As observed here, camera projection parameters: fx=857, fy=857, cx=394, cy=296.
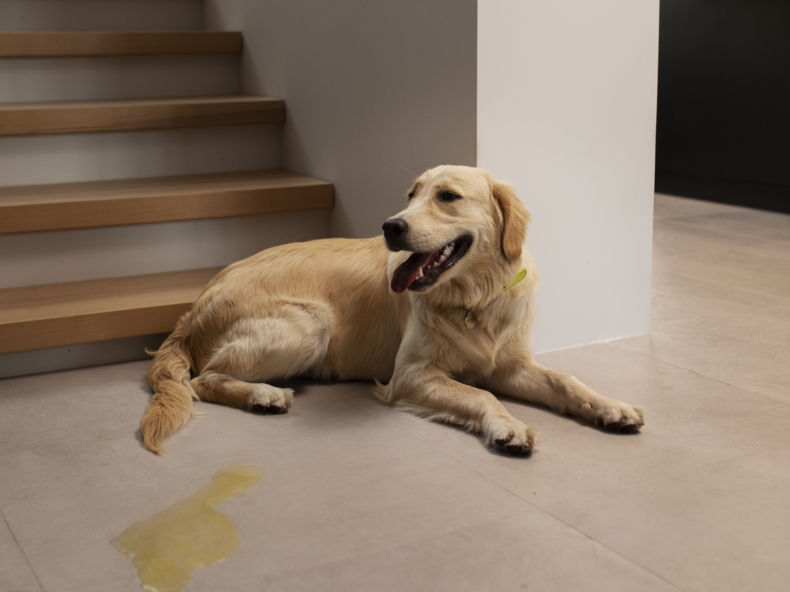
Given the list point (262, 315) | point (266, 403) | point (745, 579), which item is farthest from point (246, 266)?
point (745, 579)

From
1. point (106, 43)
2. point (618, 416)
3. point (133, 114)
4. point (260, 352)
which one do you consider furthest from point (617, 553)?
point (106, 43)

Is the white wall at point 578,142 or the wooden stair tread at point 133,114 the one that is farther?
the wooden stair tread at point 133,114

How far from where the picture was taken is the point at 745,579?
1559 mm

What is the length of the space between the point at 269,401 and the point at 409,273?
550 millimetres

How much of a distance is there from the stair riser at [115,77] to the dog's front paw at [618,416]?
2709 millimetres

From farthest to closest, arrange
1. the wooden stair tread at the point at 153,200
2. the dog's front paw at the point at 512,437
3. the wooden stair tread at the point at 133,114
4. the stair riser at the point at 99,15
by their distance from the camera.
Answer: the stair riser at the point at 99,15 → the wooden stair tread at the point at 133,114 → the wooden stair tread at the point at 153,200 → the dog's front paw at the point at 512,437

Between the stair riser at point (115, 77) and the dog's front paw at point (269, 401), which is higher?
the stair riser at point (115, 77)

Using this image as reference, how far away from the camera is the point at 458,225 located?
2.29m

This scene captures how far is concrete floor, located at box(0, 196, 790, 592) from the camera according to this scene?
1.62m

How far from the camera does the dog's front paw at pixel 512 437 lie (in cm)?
212

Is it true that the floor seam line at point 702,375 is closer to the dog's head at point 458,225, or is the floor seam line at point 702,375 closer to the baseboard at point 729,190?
the dog's head at point 458,225

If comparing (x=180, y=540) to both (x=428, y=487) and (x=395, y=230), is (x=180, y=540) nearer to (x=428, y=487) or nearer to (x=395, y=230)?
(x=428, y=487)

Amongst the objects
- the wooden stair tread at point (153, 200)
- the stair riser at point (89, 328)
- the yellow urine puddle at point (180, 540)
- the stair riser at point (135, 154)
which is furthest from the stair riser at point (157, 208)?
the yellow urine puddle at point (180, 540)

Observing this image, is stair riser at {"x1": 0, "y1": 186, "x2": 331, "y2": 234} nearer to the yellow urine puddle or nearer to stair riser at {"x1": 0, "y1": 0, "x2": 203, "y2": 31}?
the yellow urine puddle
